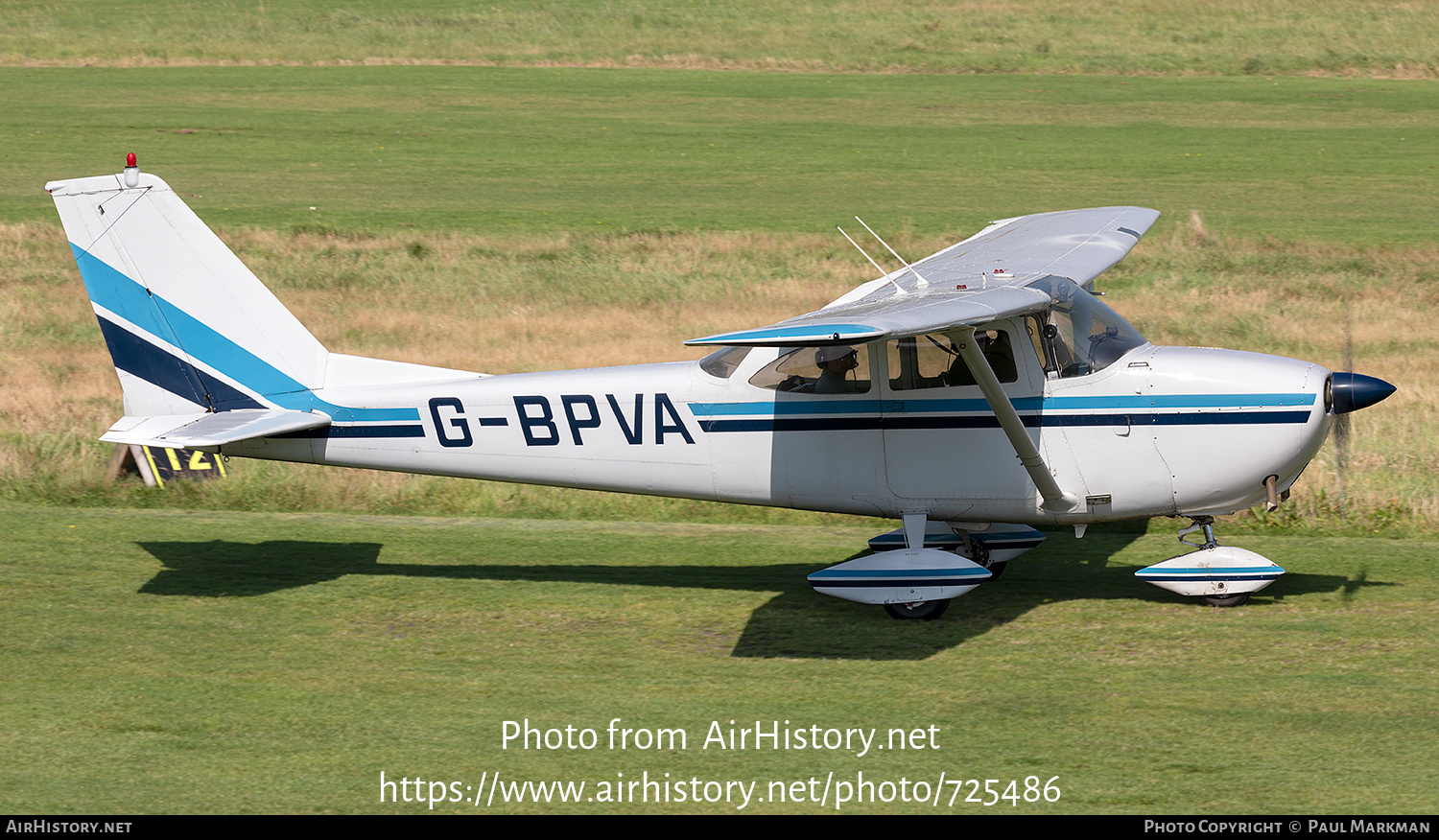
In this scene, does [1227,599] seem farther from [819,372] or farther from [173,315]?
[173,315]

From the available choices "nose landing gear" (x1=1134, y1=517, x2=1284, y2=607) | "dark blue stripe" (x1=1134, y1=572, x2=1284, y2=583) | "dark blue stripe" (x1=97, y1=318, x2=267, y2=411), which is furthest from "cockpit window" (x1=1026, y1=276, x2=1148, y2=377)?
"dark blue stripe" (x1=97, y1=318, x2=267, y2=411)

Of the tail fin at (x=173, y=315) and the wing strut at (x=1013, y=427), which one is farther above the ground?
the tail fin at (x=173, y=315)

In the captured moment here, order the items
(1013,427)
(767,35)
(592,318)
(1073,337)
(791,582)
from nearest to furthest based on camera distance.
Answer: (1013,427), (1073,337), (791,582), (592,318), (767,35)

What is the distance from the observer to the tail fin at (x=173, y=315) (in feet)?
31.8

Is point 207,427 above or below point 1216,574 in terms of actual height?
above

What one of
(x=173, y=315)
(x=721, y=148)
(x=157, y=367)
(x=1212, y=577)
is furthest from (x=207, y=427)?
(x=721, y=148)

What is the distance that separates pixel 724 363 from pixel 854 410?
3.01ft

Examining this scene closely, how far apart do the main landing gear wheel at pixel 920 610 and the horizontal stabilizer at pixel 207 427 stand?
3980 mm

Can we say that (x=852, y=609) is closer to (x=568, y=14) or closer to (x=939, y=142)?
(x=939, y=142)

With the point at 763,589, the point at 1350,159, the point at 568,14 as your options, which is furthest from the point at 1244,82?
the point at 763,589

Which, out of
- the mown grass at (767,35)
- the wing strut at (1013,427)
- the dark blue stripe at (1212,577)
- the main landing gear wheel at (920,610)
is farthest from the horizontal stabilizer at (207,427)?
the mown grass at (767,35)

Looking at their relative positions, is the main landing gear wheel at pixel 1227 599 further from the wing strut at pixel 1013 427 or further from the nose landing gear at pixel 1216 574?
the wing strut at pixel 1013 427

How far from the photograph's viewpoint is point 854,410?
29.8 feet

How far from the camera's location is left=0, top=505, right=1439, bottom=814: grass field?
6.86 meters
